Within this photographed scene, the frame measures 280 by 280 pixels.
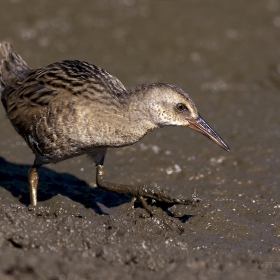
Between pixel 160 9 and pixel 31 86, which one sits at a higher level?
pixel 160 9

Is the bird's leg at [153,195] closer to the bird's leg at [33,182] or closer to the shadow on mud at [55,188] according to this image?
the shadow on mud at [55,188]

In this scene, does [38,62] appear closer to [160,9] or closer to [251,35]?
[160,9]

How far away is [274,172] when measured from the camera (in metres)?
7.76

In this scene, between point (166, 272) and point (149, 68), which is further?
point (149, 68)

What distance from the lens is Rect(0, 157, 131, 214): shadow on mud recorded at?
6.93 meters

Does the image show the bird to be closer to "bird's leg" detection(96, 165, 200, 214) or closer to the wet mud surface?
"bird's leg" detection(96, 165, 200, 214)

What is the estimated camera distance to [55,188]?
7141mm

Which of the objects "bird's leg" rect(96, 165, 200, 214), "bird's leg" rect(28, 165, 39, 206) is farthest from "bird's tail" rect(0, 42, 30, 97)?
"bird's leg" rect(96, 165, 200, 214)

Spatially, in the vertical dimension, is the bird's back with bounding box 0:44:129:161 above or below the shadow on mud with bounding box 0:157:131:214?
above

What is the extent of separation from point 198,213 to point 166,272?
6.58 ft

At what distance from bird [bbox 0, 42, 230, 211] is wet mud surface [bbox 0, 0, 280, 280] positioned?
1.91 ft

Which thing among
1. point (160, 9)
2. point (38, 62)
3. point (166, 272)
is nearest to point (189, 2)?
point (160, 9)

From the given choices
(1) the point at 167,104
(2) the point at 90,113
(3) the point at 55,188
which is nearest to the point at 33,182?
(3) the point at 55,188

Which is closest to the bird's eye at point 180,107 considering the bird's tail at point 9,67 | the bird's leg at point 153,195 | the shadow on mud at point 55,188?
the bird's leg at point 153,195
